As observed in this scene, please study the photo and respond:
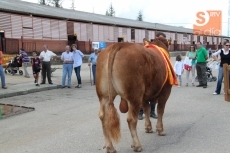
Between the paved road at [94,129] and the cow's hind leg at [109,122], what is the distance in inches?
11.2

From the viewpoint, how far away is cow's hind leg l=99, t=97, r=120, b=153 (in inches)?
179

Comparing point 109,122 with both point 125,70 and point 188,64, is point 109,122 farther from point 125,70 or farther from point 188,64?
point 188,64

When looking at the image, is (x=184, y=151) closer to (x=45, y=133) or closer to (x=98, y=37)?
(x=45, y=133)

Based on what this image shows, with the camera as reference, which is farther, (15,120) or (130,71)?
(15,120)

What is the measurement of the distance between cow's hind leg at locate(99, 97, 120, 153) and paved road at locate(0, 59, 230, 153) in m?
0.28

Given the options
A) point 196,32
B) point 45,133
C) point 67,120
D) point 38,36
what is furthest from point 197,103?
point 196,32

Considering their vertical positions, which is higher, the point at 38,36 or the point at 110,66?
the point at 38,36

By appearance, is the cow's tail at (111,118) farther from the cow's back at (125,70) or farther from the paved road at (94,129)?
the paved road at (94,129)

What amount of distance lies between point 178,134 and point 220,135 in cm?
79

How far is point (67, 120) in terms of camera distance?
7250 mm

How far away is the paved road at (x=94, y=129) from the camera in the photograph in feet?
16.8

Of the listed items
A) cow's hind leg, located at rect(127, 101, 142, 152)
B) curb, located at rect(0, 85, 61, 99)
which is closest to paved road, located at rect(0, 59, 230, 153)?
cow's hind leg, located at rect(127, 101, 142, 152)

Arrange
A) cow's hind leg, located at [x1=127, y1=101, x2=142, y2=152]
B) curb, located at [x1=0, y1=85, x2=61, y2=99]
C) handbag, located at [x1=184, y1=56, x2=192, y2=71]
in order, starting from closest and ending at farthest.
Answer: cow's hind leg, located at [x1=127, y1=101, x2=142, y2=152] → curb, located at [x1=0, y1=85, x2=61, y2=99] → handbag, located at [x1=184, y1=56, x2=192, y2=71]

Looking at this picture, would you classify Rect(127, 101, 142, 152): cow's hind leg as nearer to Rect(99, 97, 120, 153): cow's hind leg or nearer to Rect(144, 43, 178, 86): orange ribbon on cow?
Rect(99, 97, 120, 153): cow's hind leg
